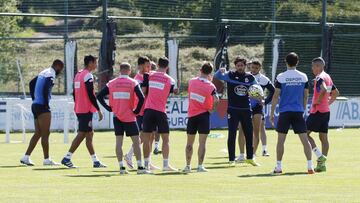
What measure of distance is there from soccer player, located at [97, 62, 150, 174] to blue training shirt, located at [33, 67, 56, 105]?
2.16m

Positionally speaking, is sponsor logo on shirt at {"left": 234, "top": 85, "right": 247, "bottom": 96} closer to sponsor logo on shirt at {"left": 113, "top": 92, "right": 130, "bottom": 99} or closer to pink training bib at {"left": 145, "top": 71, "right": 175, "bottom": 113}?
pink training bib at {"left": 145, "top": 71, "right": 175, "bottom": 113}

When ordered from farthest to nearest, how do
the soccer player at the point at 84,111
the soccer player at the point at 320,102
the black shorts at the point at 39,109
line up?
the black shorts at the point at 39,109 < the soccer player at the point at 84,111 < the soccer player at the point at 320,102

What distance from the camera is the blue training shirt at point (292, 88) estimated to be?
18.3 meters

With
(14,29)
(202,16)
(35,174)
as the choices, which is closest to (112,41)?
(202,16)

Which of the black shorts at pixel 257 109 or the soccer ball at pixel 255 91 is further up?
the soccer ball at pixel 255 91

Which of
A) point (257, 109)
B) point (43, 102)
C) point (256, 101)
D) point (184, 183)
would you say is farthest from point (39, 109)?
point (184, 183)

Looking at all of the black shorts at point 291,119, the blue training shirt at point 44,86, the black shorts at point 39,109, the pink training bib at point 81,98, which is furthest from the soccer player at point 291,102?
the black shorts at point 39,109

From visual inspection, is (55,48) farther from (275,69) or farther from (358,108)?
(358,108)

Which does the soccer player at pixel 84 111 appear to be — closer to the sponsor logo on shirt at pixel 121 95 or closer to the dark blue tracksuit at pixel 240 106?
the sponsor logo on shirt at pixel 121 95

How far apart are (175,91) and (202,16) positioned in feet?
76.1

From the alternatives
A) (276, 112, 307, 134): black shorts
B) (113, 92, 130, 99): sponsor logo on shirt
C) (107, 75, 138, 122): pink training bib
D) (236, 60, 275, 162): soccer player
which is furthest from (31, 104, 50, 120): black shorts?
(276, 112, 307, 134): black shorts

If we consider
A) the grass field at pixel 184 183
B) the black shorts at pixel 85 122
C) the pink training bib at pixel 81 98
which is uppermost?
the pink training bib at pixel 81 98

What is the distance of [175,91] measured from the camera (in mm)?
19438

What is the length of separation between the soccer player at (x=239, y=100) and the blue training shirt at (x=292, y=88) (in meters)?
1.67
